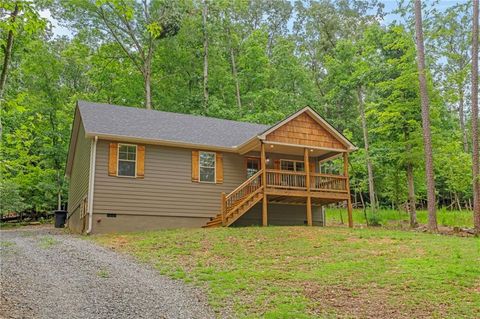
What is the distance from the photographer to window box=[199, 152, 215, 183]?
17.6m

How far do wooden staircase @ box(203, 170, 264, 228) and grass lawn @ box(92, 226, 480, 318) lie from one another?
1.97 metres

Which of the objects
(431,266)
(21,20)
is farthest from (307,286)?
(21,20)

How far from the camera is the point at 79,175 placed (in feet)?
62.7

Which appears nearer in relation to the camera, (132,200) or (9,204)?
(132,200)

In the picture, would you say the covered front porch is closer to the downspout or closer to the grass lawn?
the grass lawn

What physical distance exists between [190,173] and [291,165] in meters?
4.96

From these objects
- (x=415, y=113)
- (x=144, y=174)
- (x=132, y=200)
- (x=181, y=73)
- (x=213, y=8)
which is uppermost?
(x=213, y=8)

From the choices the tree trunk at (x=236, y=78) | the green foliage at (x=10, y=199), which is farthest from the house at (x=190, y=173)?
the tree trunk at (x=236, y=78)

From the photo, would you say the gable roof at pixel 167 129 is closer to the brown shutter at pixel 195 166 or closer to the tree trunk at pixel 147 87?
the brown shutter at pixel 195 166

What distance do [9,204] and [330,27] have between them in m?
26.9

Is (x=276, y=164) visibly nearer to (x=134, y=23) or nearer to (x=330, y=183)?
(x=330, y=183)

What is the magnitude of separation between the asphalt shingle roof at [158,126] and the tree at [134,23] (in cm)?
928

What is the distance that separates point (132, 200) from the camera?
16.1 m

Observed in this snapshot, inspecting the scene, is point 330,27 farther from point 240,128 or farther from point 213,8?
point 240,128
